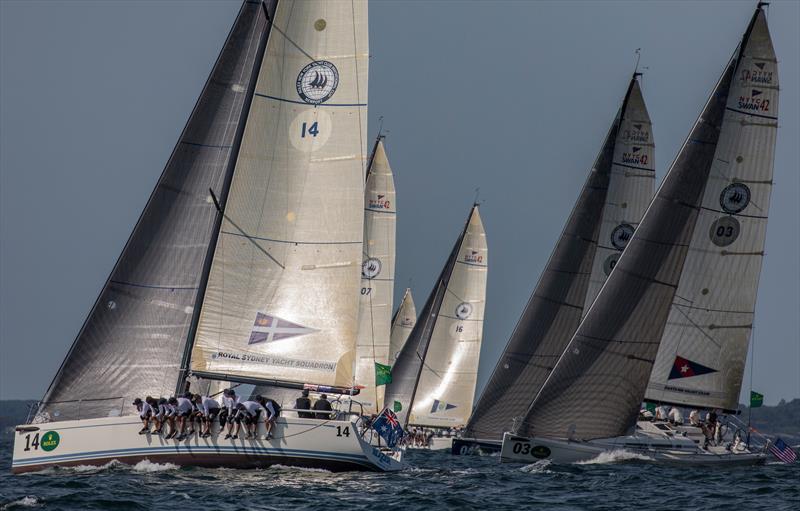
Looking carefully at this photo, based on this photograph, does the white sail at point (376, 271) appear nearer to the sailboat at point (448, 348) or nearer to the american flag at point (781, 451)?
the sailboat at point (448, 348)

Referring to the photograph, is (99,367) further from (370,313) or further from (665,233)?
(370,313)

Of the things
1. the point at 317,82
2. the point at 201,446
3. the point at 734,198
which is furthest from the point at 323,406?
the point at 734,198

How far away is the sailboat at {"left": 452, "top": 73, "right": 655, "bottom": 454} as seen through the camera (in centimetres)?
4234

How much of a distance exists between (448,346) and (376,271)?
318 inches

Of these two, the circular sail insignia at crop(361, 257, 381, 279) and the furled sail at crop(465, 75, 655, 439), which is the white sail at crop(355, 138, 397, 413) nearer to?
the circular sail insignia at crop(361, 257, 381, 279)

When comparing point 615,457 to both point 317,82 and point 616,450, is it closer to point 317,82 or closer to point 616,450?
point 616,450

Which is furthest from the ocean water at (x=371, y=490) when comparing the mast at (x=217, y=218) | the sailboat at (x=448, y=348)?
the sailboat at (x=448, y=348)

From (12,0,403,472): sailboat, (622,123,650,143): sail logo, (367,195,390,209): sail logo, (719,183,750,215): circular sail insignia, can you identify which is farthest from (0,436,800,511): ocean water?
(367,195,390,209): sail logo

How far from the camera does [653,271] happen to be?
35.6 metres

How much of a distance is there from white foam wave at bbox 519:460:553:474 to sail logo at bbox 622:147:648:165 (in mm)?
12582

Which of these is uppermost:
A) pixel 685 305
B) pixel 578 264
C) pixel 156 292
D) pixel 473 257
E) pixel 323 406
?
pixel 473 257

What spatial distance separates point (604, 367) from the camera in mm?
35250

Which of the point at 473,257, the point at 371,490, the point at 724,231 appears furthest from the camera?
the point at 473,257

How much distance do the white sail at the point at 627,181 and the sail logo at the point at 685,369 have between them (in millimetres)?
5397
